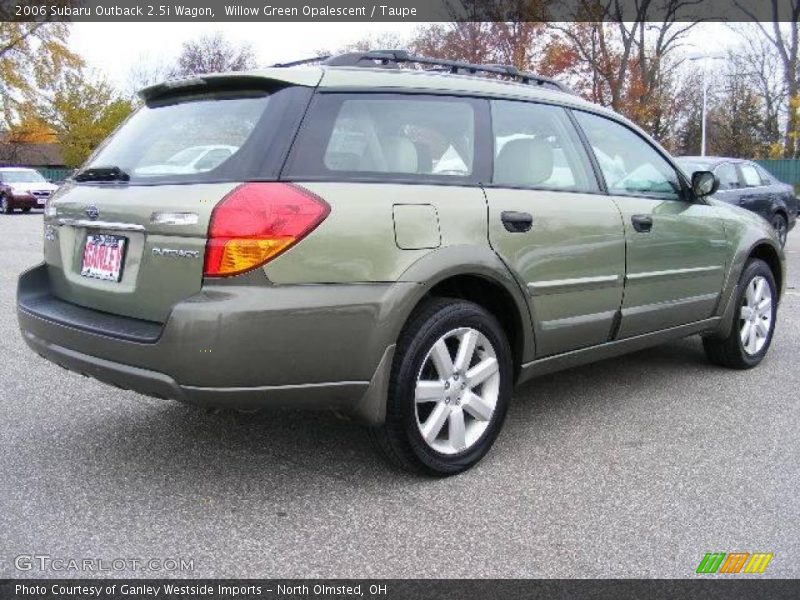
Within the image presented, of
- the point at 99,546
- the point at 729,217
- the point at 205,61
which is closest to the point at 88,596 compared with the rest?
the point at 99,546

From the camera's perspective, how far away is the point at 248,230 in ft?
8.90

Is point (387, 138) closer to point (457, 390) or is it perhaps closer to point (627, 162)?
point (457, 390)

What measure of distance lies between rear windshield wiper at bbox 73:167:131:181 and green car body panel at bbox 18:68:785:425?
52 millimetres

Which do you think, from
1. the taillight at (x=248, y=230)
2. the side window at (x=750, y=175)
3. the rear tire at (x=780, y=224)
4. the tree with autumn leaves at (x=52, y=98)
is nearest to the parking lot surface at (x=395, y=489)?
the taillight at (x=248, y=230)

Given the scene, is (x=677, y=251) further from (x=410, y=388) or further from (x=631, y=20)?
(x=631, y=20)

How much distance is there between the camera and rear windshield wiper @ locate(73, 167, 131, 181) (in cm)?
321

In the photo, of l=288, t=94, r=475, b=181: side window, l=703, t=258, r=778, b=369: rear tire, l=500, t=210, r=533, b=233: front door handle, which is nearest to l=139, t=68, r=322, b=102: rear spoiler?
l=288, t=94, r=475, b=181: side window

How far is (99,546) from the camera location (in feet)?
8.66

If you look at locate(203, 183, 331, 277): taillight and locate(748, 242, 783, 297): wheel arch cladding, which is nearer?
locate(203, 183, 331, 277): taillight

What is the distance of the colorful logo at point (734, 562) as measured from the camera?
2.56m

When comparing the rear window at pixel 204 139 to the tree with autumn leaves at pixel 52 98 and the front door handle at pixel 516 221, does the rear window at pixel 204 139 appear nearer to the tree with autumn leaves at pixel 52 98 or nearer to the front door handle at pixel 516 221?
the front door handle at pixel 516 221

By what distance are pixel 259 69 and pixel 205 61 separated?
172ft

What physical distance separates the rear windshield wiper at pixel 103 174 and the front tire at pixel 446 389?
133 cm

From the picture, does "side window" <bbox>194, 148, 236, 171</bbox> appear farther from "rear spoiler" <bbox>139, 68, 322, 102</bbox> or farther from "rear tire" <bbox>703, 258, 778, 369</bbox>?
"rear tire" <bbox>703, 258, 778, 369</bbox>
